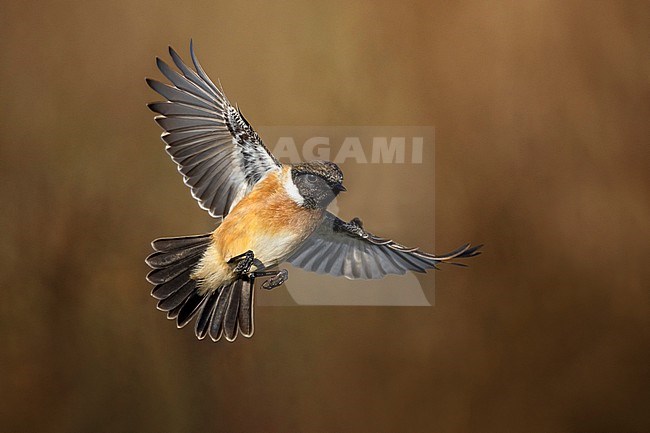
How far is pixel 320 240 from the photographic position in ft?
3.86

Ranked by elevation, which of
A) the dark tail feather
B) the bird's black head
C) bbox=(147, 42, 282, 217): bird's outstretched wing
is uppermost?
bbox=(147, 42, 282, 217): bird's outstretched wing

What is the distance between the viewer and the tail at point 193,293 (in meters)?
1.12

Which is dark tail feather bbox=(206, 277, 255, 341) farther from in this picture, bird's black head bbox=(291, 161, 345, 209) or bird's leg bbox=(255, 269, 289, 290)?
bird's black head bbox=(291, 161, 345, 209)

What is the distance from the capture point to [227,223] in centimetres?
112

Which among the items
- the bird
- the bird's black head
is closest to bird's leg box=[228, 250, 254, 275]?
the bird

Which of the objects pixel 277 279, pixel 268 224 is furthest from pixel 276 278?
pixel 268 224

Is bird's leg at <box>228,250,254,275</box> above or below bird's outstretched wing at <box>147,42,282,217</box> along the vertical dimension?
below

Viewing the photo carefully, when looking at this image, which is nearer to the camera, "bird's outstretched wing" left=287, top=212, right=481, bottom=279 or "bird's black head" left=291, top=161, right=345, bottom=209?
"bird's black head" left=291, top=161, right=345, bottom=209

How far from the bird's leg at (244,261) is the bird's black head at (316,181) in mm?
115

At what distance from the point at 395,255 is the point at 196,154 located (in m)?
0.35

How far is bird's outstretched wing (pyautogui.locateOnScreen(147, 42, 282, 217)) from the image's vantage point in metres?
1.13

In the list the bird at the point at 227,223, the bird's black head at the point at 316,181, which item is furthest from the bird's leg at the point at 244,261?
the bird's black head at the point at 316,181

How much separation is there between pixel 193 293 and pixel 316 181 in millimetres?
268

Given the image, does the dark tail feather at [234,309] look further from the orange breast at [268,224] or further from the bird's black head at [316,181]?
the bird's black head at [316,181]
